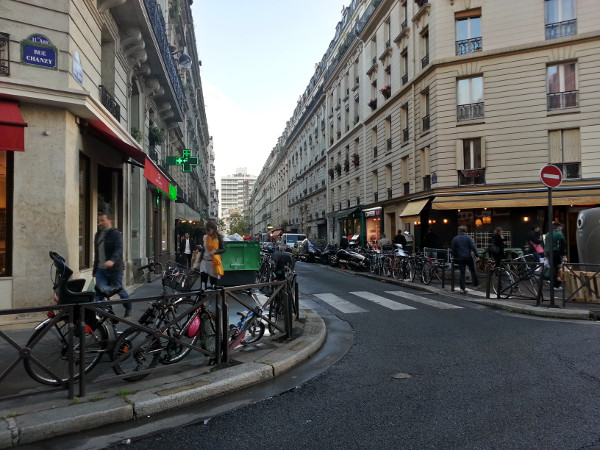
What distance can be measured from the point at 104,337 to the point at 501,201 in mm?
16911

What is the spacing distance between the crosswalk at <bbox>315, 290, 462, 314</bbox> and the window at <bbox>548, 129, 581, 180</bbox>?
11064mm

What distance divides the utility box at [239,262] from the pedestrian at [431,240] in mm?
9164

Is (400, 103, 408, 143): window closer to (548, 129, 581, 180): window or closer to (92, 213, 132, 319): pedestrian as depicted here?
(548, 129, 581, 180): window

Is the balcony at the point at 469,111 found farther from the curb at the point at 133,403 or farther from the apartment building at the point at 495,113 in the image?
the curb at the point at 133,403

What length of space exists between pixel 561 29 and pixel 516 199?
736cm

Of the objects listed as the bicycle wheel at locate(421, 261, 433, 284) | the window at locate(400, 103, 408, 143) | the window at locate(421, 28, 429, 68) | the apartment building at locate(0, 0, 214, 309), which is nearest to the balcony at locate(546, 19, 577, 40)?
the window at locate(421, 28, 429, 68)

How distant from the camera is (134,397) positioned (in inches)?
141

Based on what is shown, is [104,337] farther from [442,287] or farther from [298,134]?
[298,134]

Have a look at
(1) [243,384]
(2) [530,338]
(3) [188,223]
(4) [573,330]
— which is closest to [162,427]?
(1) [243,384]

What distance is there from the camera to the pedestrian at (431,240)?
57.3 ft

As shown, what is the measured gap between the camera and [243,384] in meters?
4.09

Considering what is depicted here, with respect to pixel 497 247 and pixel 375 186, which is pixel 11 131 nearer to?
pixel 497 247

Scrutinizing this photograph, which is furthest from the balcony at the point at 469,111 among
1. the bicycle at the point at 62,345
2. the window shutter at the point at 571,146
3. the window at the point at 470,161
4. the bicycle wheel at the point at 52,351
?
the bicycle wheel at the point at 52,351

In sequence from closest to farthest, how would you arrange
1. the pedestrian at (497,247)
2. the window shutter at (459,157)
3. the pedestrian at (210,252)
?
the pedestrian at (210,252)
the pedestrian at (497,247)
the window shutter at (459,157)
